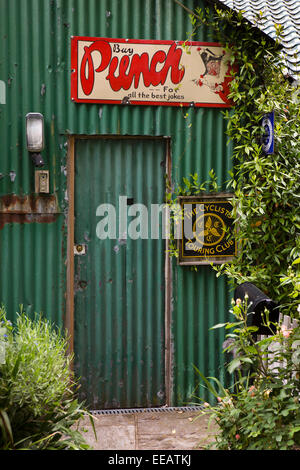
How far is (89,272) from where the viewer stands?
Result: 18.8 ft

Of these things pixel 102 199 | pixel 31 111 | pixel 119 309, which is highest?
pixel 31 111

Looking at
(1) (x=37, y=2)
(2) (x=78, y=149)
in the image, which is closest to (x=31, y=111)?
(2) (x=78, y=149)

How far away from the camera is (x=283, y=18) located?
20.0 feet

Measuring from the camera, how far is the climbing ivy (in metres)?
5.48

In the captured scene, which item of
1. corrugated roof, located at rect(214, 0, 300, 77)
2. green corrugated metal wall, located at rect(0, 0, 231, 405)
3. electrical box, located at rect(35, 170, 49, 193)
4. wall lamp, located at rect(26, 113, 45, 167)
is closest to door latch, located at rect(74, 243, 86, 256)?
green corrugated metal wall, located at rect(0, 0, 231, 405)

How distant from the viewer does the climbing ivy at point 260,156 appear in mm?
5484

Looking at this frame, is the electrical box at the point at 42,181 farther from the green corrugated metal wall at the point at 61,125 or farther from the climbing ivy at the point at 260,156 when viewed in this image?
the climbing ivy at the point at 260,156

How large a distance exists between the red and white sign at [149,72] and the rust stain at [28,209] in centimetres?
112

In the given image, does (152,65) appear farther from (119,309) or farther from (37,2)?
(119,309)

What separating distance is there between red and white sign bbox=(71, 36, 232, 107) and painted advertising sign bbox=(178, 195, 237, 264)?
3.57 feet

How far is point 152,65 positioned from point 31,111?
1374 mm

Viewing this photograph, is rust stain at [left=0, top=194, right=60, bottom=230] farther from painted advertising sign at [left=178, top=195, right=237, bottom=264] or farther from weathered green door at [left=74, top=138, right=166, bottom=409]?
painted advertising sign at [left=178, top=195, right=237, bottom=264]

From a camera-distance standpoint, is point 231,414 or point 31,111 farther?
point 31,111

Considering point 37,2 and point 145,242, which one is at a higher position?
point 37,2
